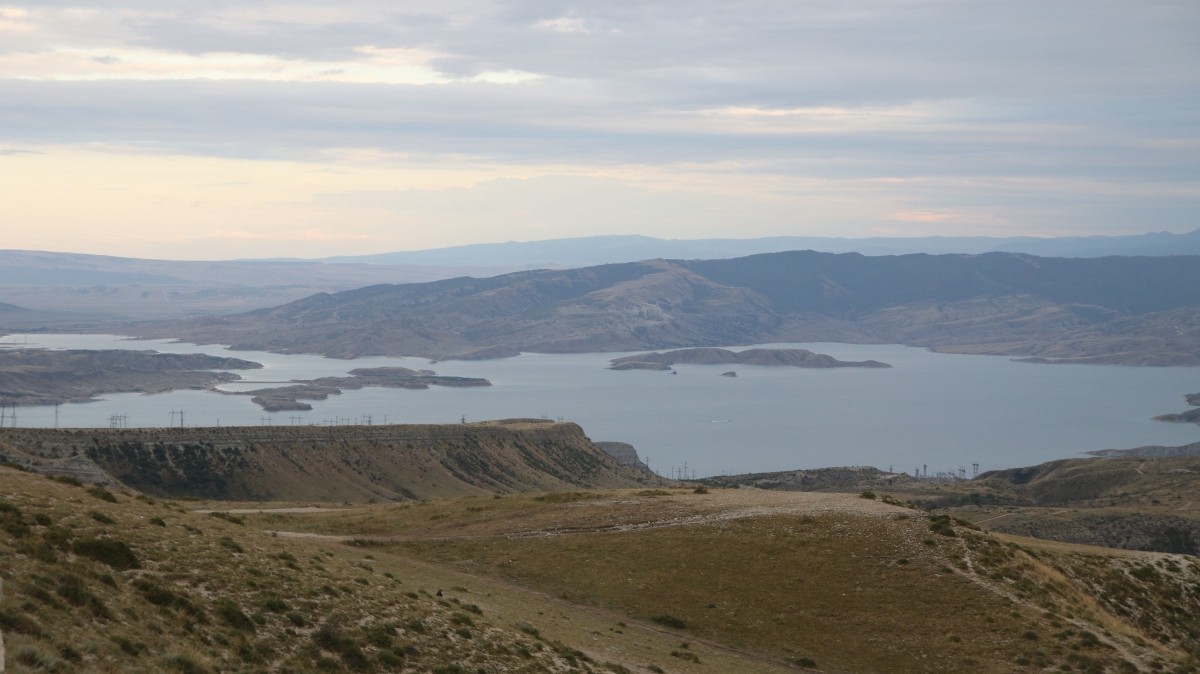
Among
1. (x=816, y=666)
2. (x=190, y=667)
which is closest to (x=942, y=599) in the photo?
(x=816, y=666)

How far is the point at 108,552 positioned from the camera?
2114cm

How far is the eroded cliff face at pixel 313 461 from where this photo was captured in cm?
8238

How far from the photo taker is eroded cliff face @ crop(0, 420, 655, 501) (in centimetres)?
8238

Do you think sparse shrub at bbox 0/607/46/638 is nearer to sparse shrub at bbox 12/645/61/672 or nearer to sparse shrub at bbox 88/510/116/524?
sparse shrub at bbox 12/645/61/672

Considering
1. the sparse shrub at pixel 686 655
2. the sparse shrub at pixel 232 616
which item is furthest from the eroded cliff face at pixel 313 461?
the sparse shrub at pixel 232 616

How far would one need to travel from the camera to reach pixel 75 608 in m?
17.7

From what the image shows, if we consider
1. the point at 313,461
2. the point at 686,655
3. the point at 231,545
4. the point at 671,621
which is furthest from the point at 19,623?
the point at 313,461

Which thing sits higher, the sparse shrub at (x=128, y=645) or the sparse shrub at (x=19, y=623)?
the sparse shrub at (x=19, y=623)

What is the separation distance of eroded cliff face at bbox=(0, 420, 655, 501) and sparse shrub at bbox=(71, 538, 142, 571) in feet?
171

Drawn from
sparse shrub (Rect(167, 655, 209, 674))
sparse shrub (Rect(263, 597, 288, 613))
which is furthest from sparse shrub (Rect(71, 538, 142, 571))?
sparse shrub (Rect(167, 655, 209, 674))

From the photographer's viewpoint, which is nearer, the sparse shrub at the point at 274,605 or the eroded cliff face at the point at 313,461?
the sparse shrub at the point at 274,605

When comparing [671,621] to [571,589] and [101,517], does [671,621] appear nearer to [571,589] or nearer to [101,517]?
[571,589]

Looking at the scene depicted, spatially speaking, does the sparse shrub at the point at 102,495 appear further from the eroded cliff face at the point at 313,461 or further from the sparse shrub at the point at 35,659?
the eroded cliff face at the point at 313,461

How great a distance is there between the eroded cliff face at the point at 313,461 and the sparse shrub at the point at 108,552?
171ft
